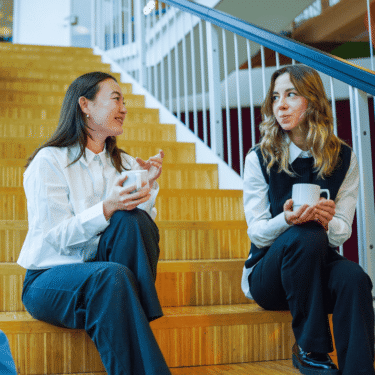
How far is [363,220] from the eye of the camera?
163cm

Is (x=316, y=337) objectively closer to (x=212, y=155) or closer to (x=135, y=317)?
(x=135, y=317)

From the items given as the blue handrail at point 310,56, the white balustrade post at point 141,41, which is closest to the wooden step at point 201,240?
the blue handrail at point 310,56

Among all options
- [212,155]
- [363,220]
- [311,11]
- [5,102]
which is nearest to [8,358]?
[363,220]

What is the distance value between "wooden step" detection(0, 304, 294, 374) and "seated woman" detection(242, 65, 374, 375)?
0.26ft

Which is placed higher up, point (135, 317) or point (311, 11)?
point (311, 11)

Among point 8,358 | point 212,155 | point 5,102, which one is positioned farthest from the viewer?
point 5,102

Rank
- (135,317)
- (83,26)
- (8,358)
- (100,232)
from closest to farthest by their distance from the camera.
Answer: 1. (8,358)
2. (135,317)
3. (100,232)
4. (83,26)

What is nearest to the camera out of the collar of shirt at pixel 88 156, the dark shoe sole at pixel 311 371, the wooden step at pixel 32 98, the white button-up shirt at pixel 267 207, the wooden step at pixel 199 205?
the dark shoe sole at pixel 311 371

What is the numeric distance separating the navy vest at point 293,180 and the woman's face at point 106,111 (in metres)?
0.50

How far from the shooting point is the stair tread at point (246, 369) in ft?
4.50

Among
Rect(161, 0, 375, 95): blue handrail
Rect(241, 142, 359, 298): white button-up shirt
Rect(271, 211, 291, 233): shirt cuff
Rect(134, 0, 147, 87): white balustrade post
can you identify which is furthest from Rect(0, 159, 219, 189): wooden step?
Rect(134, 0, 147, 87): white balustrade post

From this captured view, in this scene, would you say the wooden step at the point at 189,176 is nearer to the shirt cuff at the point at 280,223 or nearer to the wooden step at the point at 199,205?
the wooden step at the point at 199,205

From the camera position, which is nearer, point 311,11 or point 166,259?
point 166,259

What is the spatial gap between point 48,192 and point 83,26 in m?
6.15
